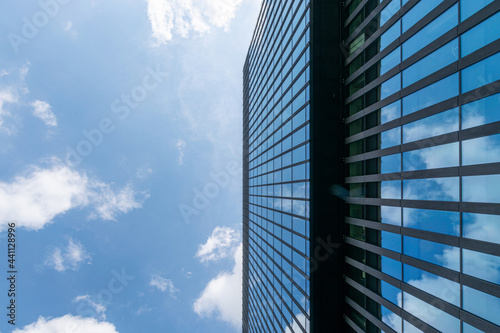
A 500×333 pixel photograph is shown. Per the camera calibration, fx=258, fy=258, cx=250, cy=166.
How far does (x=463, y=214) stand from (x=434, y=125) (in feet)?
13.6

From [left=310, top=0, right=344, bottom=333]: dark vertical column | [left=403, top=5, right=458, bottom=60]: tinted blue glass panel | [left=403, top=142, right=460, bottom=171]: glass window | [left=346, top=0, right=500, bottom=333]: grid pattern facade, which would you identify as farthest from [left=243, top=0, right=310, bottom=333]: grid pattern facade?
[left=403, top=142, right=460, bottom=171]: glass window

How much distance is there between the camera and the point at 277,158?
2991 cm

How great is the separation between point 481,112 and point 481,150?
1.46 metres

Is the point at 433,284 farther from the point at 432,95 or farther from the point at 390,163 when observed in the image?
the point at 432,95

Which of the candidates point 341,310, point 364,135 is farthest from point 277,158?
point 341,310

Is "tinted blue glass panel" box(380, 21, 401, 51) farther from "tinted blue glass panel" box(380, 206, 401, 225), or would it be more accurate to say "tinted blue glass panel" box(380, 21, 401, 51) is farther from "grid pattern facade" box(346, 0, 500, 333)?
"tinted blue glass panel" box(380, 206, 401, 225)

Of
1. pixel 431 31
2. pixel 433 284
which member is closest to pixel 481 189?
pixel 433 284

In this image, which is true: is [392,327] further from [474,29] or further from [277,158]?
[277,158]

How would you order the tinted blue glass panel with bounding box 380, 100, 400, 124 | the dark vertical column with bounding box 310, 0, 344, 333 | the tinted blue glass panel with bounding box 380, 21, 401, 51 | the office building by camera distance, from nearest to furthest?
the office building, the tinted blue glass panel with bounding box 380, 100, 400, 124, the tinted blue glass panel with bounding box 380, 21, 401, 51, the dark vertical column with bounding box 310, 0, 344, 333

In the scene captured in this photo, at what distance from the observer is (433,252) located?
12.0 meters

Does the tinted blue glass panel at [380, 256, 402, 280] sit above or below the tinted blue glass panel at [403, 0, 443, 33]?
below

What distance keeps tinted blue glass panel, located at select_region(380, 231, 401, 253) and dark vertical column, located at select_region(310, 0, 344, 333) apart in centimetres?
432

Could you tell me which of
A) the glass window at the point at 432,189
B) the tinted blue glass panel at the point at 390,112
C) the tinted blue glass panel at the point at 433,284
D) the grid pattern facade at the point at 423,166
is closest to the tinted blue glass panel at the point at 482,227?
the grid pattern facade at the point at 423,166

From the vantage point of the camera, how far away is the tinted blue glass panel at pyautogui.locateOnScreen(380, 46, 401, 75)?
47.5 feet
